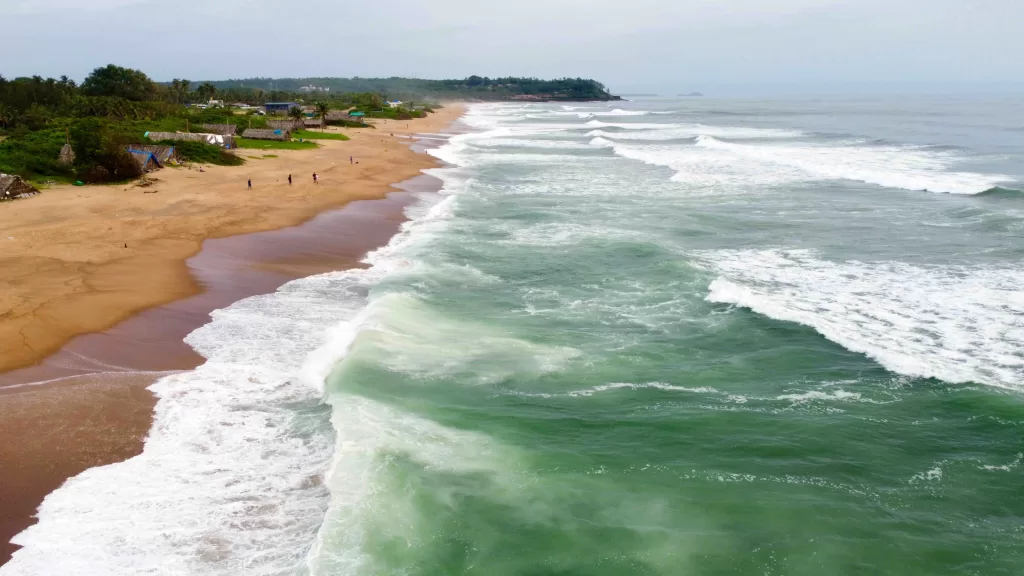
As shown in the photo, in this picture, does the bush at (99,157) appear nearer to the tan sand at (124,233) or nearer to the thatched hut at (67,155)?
the thatched hut at (67,155)

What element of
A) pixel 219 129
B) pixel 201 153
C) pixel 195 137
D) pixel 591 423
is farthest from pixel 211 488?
pixel 219 129

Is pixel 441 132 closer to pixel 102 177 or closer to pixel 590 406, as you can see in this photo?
pixel 102 177

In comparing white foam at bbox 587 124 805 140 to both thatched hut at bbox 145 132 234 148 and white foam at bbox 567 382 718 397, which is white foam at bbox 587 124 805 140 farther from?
white foam at bbox 567 382 718 397

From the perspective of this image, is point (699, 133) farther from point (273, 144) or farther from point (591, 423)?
point (591, 423)

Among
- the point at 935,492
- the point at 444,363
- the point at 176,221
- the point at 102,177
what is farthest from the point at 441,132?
the point at 935,492

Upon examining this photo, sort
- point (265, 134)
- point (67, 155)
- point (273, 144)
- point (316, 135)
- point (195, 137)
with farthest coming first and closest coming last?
point (316, 135), point (265, 134), point (273, 144), point (195, 137), point (67, 155)

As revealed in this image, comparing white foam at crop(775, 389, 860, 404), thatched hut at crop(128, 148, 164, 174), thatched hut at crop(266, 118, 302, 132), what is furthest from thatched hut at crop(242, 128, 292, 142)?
white foam at crop(775, 389, 860, 404)
